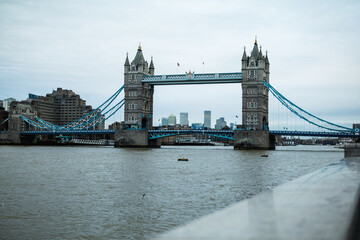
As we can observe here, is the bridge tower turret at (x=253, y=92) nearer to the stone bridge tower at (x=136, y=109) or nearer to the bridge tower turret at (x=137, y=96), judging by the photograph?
the stone bridge tower at (x=136, y=109)

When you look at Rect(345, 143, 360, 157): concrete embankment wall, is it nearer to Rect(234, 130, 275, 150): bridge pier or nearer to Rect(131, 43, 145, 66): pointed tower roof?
Rect(234, 130, 275, 150): bridge pier

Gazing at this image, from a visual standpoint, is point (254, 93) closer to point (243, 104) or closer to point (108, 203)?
point (243, 104)

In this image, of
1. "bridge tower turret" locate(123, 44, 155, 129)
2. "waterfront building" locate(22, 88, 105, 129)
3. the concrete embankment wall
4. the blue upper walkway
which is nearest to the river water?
the concrete embankment wall

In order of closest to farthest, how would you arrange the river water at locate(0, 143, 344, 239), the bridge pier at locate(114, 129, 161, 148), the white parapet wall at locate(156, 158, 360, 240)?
the white parapet wall at locate(156, 158, 360, 240) < the river water at locate(0, 143, 344, 239) < the bridge pier at locate(114, 129, 161, 148)

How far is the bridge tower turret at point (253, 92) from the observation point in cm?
7581

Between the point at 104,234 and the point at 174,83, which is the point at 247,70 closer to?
the point at 174,83

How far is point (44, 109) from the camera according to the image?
154 metres

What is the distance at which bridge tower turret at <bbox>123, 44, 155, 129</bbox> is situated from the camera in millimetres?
84375

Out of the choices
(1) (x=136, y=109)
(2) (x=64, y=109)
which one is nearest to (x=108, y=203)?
(1) (x=136, y=109)

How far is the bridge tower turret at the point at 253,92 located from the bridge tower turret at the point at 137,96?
21545 millimetres

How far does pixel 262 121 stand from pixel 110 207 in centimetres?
6489

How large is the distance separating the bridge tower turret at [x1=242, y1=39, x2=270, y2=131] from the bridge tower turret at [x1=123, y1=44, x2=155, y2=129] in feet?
70.7

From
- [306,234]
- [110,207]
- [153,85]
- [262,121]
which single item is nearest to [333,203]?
[306,234]

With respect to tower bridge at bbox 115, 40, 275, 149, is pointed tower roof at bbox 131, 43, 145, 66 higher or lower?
higher
